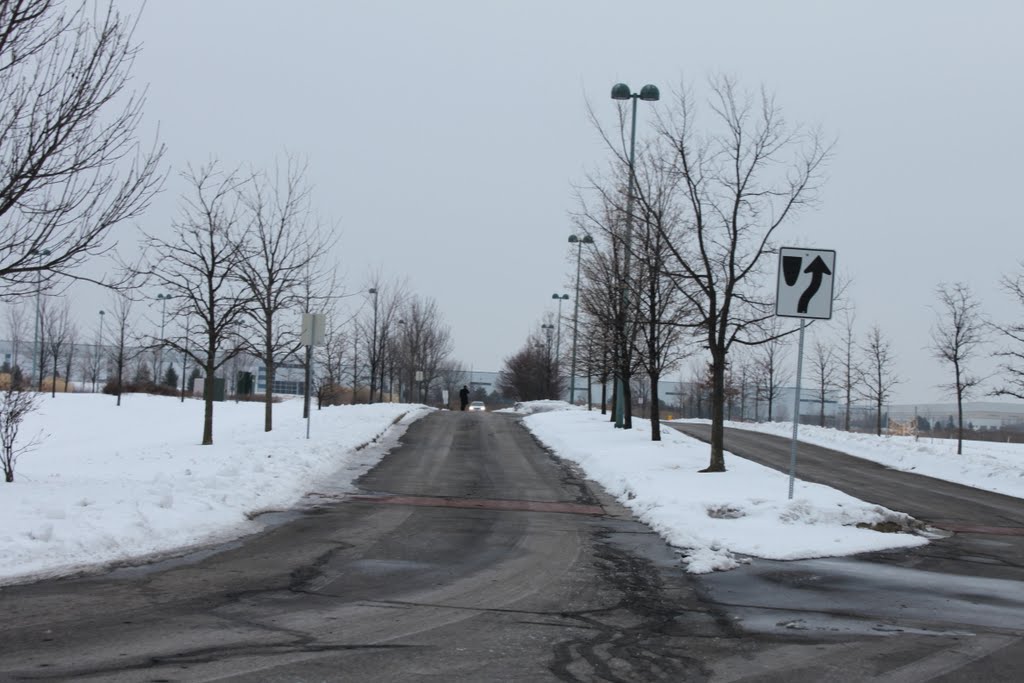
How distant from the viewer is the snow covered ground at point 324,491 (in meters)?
8.59

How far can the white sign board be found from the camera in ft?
67.8

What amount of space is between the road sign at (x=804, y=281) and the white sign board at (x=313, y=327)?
37.6ft

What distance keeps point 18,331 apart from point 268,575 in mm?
63877

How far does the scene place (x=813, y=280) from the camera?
40.6 ft

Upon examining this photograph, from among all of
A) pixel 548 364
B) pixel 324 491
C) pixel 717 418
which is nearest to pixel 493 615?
pixel 324 491

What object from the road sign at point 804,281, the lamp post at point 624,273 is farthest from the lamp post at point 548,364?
the road sign at point 804,281

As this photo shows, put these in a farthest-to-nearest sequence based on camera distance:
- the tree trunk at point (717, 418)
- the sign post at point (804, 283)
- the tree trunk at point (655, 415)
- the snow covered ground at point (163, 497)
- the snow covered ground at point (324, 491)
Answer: the tree trunk at point (655, 415)
the tree trunk at point (717, 418)
the sign post at point (804, 283)
the snow covered ground at point (324, 491)
the snow covered ground at point (163, 497)

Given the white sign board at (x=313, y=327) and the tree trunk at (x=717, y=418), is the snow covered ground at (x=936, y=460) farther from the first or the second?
the white sign board at (x=313, y=327)

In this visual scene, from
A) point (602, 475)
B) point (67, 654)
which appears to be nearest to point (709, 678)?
point (67, 654)

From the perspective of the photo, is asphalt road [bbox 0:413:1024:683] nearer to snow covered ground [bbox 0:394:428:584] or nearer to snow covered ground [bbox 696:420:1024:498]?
snow covered ground [bbox 0:394:428:584]

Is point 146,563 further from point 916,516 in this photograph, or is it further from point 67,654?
point 916,516

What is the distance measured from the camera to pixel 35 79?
10250 mm

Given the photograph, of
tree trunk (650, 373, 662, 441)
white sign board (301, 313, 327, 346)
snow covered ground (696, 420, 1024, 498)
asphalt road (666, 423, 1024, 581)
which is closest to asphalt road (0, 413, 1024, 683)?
asphalt road (666, 423, 1024, 581)

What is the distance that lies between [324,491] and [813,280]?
786cm
